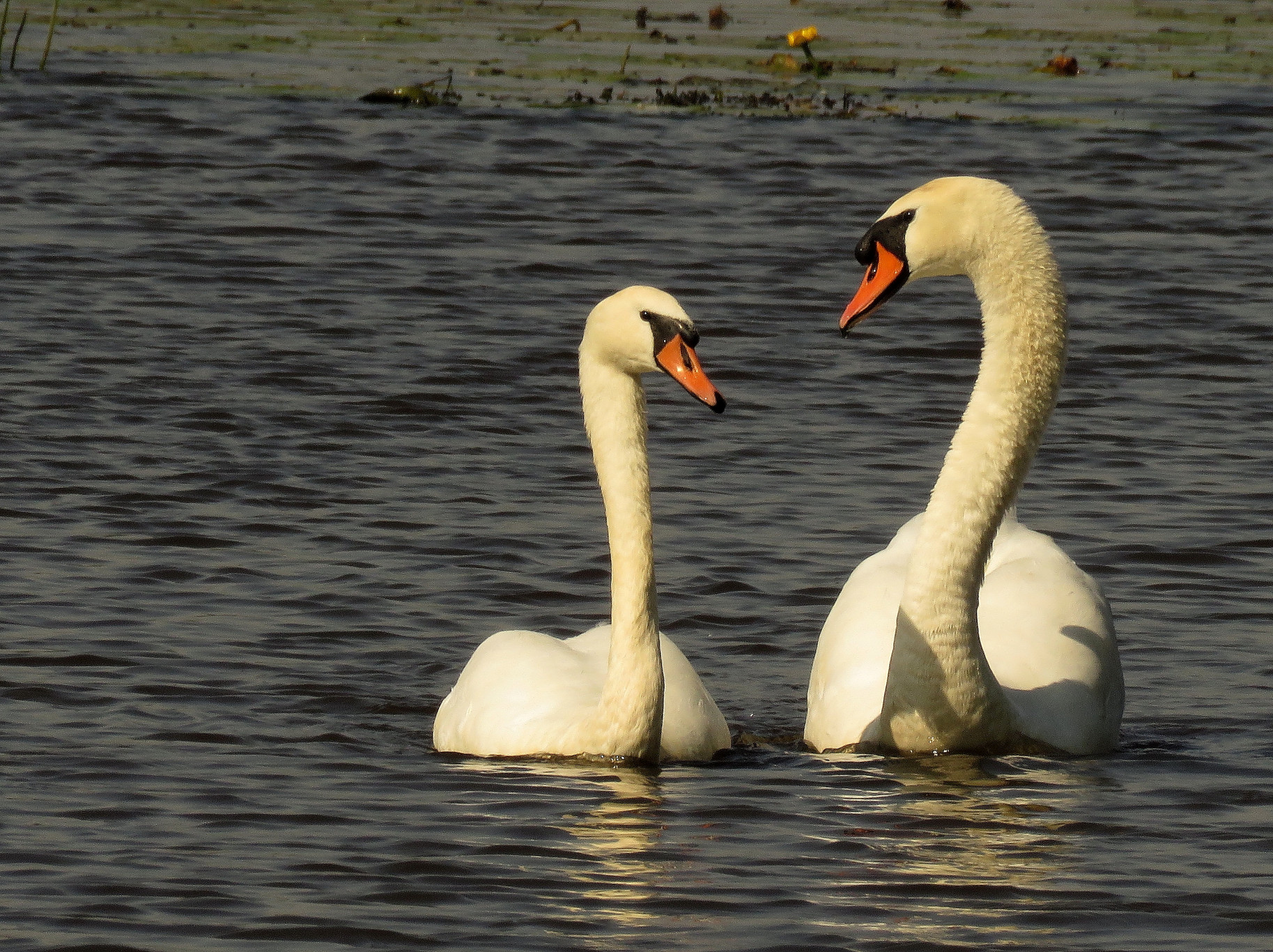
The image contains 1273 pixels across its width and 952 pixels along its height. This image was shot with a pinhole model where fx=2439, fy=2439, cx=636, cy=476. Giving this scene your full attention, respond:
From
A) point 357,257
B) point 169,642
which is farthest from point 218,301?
point 169,642

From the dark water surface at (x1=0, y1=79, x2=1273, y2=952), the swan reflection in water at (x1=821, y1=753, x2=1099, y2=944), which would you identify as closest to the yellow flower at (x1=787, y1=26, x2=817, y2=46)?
the dark water surface at (x1=0, y1=79, x2=1273, y2=952)

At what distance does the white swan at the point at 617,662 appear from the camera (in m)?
6.64

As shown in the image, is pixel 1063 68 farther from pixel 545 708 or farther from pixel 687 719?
pixel 545 708

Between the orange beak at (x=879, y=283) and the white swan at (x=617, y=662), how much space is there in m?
0.44

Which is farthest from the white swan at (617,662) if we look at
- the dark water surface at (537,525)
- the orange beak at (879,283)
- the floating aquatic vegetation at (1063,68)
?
the floating aquatic vegetation at (1063,68)

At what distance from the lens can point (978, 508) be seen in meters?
6.65

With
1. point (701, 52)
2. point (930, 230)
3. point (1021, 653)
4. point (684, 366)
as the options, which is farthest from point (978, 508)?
point (701, 52)

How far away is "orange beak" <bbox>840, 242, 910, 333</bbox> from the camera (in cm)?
652

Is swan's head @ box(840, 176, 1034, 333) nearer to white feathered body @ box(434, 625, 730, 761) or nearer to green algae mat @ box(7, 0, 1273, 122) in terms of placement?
white feathered body @ box(434, 625, 730, 761)

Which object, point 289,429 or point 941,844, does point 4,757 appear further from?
point 289,429

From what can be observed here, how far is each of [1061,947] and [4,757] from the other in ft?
9.76

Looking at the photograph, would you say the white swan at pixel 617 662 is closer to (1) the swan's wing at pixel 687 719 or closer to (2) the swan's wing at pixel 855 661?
(1) the swan's wing at pixel 687 719

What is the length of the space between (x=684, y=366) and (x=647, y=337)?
0.54 ft

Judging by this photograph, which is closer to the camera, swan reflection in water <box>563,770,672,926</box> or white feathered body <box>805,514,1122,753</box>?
swan reflection in water <box>563,770,672,926</box>
